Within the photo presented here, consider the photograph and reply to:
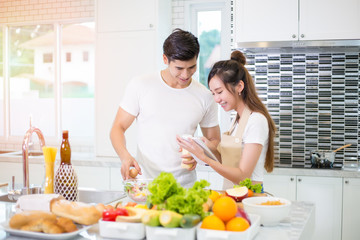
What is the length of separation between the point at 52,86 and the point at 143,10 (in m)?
1.76

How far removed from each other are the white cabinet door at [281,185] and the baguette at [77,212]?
8.30 feet

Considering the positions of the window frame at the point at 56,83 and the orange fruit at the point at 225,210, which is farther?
the window frame at the point at 56,83

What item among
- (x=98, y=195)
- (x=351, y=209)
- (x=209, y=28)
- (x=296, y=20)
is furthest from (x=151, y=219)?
(x=209, y=28)

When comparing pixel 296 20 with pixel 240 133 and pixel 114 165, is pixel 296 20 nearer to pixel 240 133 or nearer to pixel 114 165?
pixel 240 133

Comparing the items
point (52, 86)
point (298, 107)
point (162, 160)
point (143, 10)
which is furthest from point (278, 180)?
point (52, 86)

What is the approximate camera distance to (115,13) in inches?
180

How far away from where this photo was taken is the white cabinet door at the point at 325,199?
154 inches

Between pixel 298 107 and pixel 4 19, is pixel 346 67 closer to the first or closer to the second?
pixel 298 107

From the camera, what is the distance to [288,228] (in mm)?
1814

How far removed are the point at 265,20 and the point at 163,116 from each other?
69.7 inches

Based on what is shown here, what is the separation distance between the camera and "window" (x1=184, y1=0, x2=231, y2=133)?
480 cm

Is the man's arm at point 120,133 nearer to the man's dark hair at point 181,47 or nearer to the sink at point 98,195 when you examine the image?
the sink at point 98,195

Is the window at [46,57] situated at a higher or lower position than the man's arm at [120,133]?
higher

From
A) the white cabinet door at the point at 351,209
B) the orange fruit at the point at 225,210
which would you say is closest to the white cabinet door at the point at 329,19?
the white cabinet door at the point at 351,209
